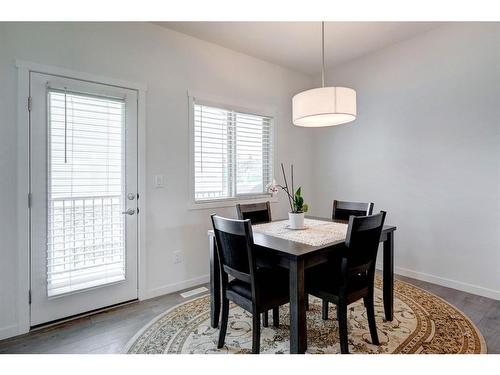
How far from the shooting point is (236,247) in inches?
67.9

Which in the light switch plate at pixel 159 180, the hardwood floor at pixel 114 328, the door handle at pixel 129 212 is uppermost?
the light switch plate at pixel 159 180

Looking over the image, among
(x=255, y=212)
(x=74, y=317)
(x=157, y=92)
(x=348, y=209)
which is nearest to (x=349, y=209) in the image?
(x=348, y=209)

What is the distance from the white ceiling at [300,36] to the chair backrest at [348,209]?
1807mm

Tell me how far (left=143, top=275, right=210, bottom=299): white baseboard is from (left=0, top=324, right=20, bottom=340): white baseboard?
962 mm

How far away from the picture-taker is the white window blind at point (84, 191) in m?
2.25

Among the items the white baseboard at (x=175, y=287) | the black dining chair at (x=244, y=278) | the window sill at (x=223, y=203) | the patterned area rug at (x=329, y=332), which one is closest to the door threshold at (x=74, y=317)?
the white baseboard at (x=175, y=287)

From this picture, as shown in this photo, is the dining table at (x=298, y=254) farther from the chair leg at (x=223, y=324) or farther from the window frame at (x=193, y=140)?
the window frame at (x=193, y=140)

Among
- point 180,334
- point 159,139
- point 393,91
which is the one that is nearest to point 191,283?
point 180,334

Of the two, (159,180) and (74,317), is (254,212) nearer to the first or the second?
(159,180)

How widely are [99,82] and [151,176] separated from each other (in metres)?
0.93

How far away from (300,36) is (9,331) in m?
3.71

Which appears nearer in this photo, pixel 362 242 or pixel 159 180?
pixel 362 242

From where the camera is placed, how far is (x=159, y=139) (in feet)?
9.16
